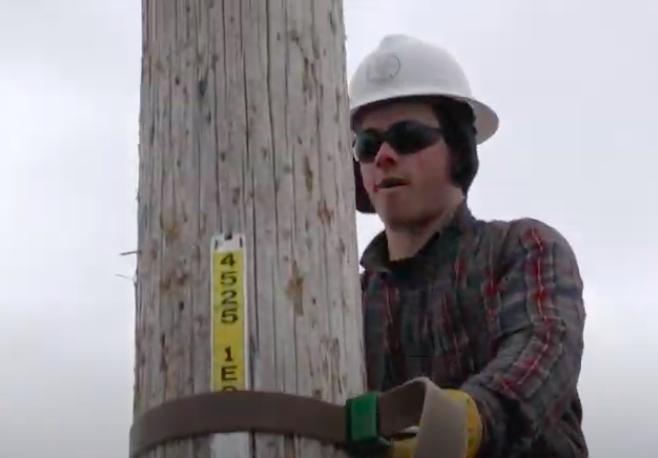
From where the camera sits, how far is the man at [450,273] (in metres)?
2.68

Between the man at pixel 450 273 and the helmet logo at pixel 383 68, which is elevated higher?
the helmet logo at pixel 383 68

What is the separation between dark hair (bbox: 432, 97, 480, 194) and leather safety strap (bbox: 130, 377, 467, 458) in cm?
134

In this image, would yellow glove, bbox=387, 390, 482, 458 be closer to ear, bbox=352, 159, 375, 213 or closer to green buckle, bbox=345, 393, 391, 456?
green buckle, bbox=345, 393, 391, 456

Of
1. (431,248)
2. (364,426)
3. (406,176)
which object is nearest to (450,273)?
(431,248)

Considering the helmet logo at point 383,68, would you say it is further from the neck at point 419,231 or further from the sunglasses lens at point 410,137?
the neck at point 419,231

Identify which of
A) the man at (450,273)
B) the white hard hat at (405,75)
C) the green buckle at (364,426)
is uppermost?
the white hard hat at (405,75)

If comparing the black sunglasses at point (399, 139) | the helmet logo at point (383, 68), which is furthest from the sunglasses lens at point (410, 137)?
the helmet logo at point (383, 68)

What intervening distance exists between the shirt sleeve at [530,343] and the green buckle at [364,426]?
0.37 meters

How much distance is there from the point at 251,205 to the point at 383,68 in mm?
1684

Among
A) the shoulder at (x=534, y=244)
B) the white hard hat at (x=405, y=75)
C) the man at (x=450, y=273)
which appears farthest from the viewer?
the white hard hat at (x=405, y=75)

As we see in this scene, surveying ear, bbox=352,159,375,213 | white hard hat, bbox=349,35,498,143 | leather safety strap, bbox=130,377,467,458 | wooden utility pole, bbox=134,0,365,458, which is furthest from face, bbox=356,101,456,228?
leather safety strap, bbox=130,377,467,458

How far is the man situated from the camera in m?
2.68

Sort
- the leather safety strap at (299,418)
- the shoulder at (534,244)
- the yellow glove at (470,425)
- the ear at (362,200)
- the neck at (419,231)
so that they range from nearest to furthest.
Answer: the leather safety strap at (299,418) < the yellow glove at (470,425) < the shoulder at (534,244) < the neck at (419,231) < the ear at (362,200)

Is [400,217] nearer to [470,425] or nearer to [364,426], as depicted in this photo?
[470,425]
